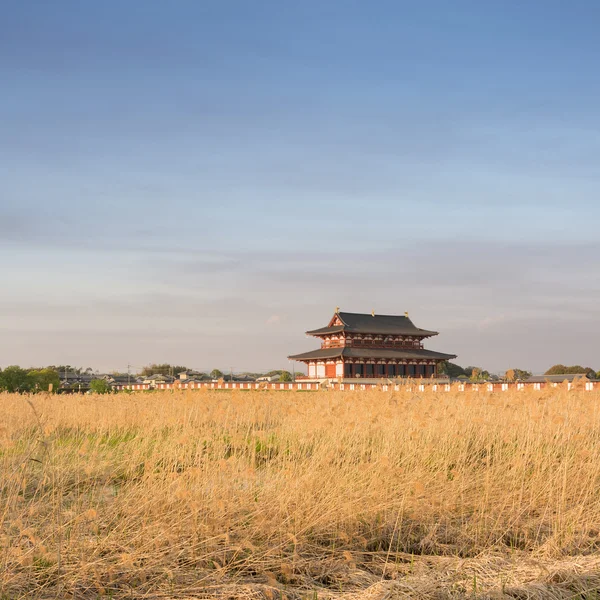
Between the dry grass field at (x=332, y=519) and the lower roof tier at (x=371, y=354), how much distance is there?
4779 centimetres

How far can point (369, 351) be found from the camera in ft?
193

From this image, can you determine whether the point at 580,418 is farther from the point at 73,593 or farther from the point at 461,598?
the point at 73,593

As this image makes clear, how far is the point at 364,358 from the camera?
2293 inches

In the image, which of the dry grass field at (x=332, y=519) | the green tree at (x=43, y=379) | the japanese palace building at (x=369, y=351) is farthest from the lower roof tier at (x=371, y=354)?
the dry grass field at (x=332, y=519)

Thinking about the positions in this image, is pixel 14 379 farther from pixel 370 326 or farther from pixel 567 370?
pixel 567 370

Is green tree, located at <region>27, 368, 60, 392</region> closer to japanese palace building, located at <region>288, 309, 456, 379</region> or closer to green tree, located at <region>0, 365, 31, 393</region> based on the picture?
green tree, located at <region>0, 365, 31, 393</region>

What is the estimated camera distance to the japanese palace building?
192 ft

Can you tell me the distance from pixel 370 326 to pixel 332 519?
55.2 m

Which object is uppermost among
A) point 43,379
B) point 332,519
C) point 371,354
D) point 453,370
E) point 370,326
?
point 370,326

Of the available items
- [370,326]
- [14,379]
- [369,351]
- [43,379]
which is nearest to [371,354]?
[369,351]

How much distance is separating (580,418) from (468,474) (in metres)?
3.20

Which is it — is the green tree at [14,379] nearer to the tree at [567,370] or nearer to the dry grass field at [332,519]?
the dry grass field at [332,519]

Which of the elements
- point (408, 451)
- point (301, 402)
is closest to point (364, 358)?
point (301, 402)

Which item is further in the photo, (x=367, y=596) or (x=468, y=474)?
(x=468, y=474)
